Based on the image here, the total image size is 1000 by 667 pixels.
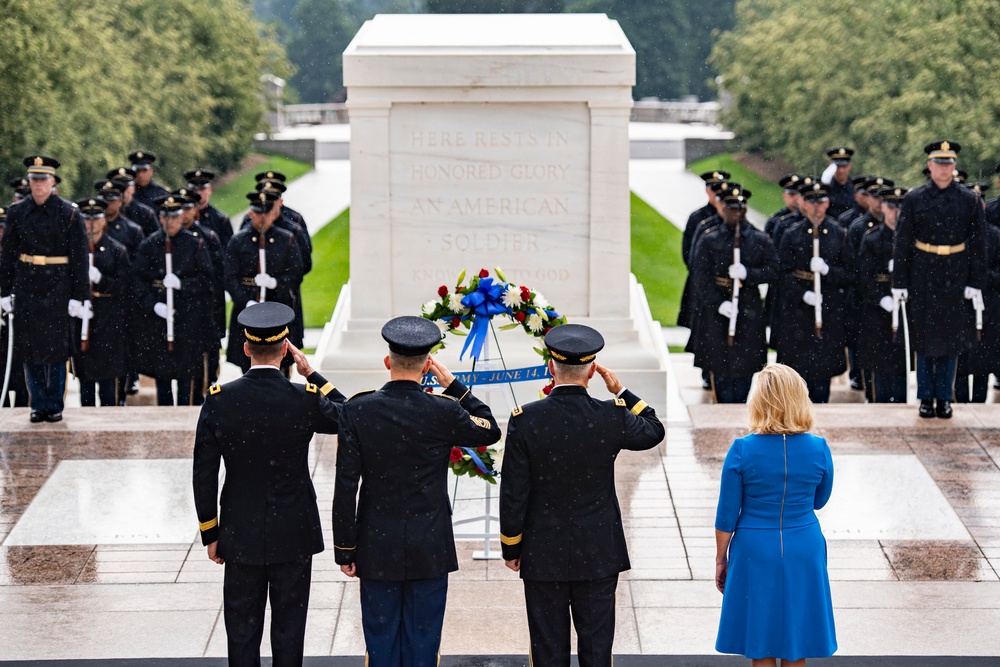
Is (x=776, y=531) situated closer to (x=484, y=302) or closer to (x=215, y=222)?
(x=484, y=302)

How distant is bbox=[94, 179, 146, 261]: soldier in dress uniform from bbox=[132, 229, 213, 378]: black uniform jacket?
14.1 inches

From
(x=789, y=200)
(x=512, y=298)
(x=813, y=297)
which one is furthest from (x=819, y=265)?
(x=512, y=298)

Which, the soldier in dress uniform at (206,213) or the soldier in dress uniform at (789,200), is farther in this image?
the soldier in dress uniform at (206,213)

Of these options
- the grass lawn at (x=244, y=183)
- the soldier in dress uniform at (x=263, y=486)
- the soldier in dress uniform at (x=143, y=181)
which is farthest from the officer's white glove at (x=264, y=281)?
the grass lawn at (x=244, y=183)

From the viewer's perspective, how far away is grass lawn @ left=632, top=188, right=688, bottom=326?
63.3 ft

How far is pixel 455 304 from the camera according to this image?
723 cm

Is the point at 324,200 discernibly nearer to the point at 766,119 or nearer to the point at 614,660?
the point at 766,119

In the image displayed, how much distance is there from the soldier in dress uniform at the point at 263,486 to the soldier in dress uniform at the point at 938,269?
5086mm

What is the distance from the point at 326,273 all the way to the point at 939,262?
12996mm

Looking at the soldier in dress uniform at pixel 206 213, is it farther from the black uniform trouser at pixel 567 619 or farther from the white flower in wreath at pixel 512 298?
the black uniform trouser at pixel 567 619

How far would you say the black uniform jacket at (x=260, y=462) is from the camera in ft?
17.8

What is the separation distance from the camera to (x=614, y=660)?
603cm

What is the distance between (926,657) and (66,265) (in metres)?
5.98

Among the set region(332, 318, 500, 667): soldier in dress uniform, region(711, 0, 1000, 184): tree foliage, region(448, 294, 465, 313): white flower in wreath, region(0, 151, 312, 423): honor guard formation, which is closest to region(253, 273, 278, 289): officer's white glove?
region(0, 151, 312, 423): honor guard formation
